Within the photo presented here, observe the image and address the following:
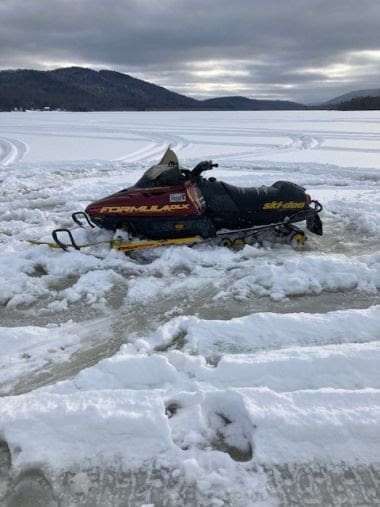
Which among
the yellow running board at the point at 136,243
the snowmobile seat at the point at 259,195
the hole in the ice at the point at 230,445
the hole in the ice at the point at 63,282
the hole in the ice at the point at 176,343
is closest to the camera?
the hole in the ice at the point at 230,445

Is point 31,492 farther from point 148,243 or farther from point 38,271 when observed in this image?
point 148,243

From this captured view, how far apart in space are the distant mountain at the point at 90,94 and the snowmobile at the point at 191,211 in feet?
231

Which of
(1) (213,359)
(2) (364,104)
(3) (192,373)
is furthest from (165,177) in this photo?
(2) (364,104)

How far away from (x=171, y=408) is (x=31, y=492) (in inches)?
33.5

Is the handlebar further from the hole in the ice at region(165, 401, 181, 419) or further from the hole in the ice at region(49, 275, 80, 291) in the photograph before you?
the hole in the ice at region(165, 401, 181, 419)

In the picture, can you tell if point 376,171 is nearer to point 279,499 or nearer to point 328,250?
point 328,250

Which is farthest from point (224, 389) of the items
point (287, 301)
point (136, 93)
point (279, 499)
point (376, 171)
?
point (136, 93)

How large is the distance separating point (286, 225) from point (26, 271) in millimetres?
3146

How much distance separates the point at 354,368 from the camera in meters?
3.27

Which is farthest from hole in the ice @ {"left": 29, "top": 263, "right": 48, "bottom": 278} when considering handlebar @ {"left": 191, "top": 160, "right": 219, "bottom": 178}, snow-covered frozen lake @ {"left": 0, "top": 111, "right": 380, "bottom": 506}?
handlebar @ {"left": 191, "top": 160, "right": 219, "bottom": 178}

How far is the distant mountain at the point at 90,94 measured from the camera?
268 feet

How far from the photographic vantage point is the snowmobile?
596cm

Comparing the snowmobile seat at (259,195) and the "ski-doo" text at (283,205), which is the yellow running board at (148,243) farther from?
the "ski-doo" text at (283,205)

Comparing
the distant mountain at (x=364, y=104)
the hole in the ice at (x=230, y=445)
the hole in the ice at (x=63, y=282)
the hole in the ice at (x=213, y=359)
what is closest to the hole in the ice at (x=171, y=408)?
the hole in the ice at (x=230, y=445)
